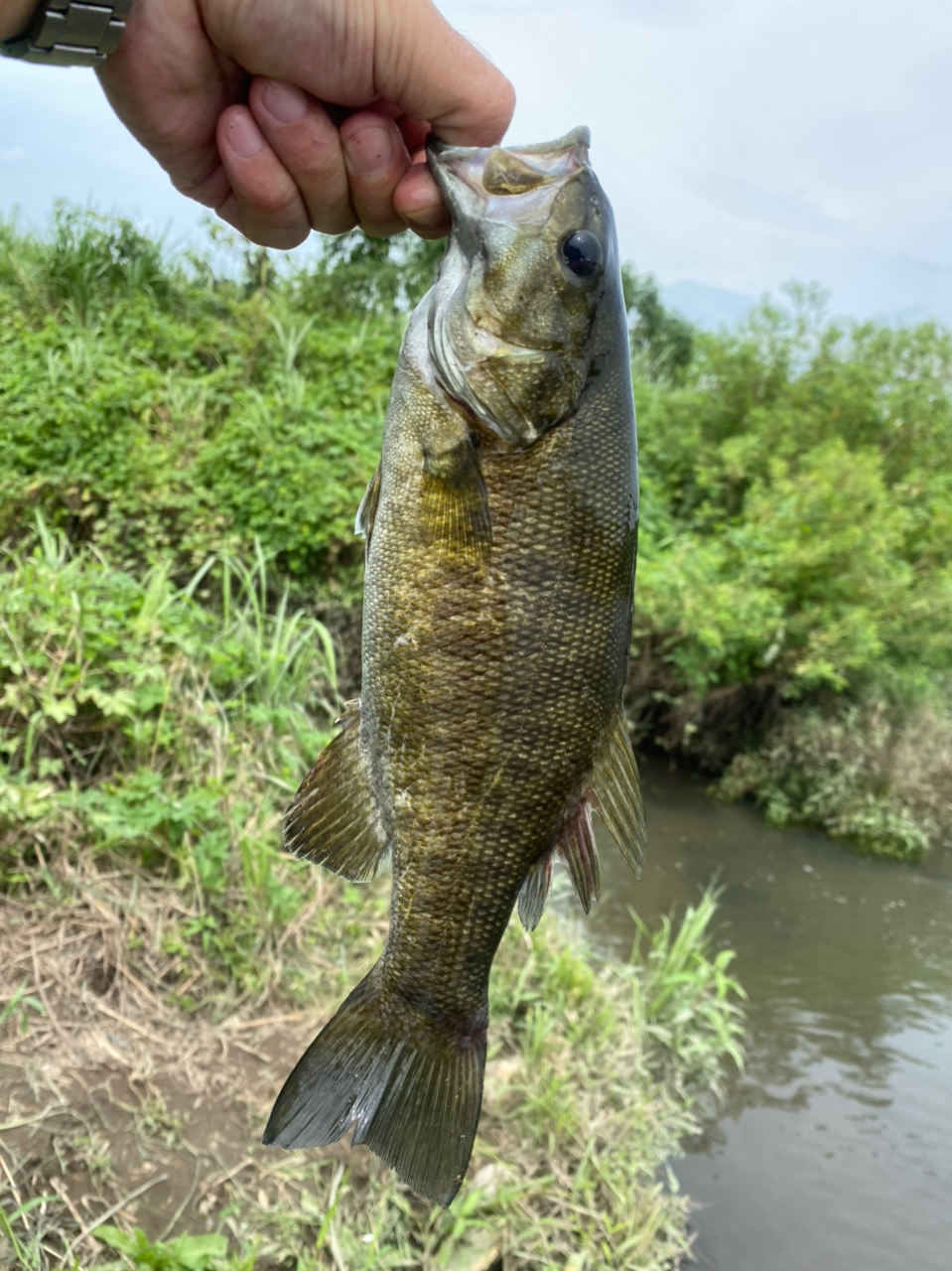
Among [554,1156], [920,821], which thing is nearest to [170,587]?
[554,1156]

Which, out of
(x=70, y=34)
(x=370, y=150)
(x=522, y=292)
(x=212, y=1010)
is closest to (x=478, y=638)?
(x=522, y=292)

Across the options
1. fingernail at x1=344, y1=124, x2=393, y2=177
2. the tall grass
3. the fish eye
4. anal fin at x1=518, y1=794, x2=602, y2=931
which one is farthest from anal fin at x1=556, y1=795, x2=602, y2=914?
the tall grass

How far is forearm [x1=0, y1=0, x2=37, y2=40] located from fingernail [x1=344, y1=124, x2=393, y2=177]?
0.57 m

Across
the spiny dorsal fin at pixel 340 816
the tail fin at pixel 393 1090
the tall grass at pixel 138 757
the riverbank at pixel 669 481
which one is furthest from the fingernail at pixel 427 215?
the riverbank at pixel 669 481

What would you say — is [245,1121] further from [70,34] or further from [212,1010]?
[70,34]

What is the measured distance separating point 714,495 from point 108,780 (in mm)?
6285

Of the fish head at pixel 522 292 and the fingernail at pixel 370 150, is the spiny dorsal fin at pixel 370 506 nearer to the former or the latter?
the fish head at pixel 522 292

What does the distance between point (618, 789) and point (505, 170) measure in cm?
110

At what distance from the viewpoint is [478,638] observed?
1.40 meters

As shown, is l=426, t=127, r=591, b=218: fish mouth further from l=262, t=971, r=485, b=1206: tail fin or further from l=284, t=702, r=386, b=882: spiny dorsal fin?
l=262, t=971, r=485, b=1206: tail fin

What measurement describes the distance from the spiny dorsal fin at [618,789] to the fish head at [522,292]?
0.55m

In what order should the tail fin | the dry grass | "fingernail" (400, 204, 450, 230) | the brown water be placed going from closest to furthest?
the tail fin < "fingernail" (400, 204, 450, 230) < the dry grass < the brown water

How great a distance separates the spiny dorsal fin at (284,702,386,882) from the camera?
151 centimetres

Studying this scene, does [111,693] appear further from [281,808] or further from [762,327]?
[762,327]
